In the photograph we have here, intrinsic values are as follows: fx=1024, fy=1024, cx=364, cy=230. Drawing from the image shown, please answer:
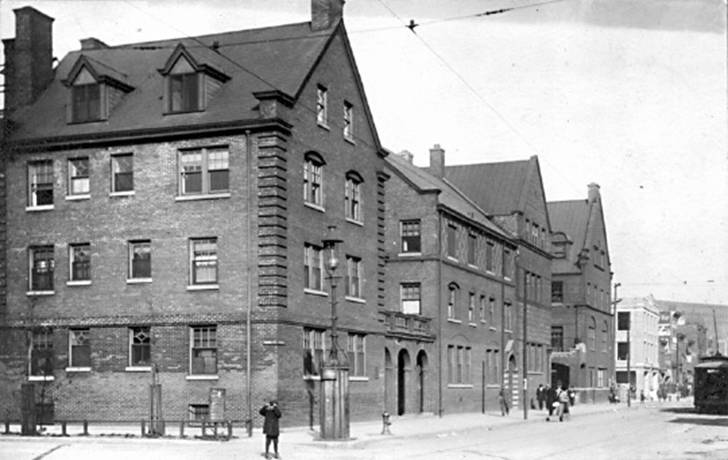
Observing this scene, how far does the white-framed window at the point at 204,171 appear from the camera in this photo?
35531mm

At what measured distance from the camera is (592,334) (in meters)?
88.8

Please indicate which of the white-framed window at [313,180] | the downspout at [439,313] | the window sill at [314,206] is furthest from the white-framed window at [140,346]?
the downspout at [439,313]

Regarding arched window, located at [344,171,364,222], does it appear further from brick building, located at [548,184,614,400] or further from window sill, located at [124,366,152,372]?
brick building, located at [548,184,614,400]

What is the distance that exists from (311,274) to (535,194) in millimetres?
37210

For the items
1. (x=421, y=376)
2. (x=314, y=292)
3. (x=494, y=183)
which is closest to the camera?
(x=314, y=292)

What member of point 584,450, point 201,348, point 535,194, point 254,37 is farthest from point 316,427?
point 535,194

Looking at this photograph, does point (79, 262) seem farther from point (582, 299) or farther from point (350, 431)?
point (582, 299)

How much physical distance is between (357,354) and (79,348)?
11201 millimetres

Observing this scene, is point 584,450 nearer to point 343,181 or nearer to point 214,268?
point 214,268

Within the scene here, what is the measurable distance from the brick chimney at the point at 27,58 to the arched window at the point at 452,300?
939 inches

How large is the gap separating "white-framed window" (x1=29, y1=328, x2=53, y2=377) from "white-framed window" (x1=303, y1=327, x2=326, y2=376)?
9.23 meters

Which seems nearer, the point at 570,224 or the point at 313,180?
the point at 313,180

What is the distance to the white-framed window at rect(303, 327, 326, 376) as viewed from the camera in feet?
120

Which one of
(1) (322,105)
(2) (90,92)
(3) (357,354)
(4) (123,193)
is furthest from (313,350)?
(2) (90,92)
